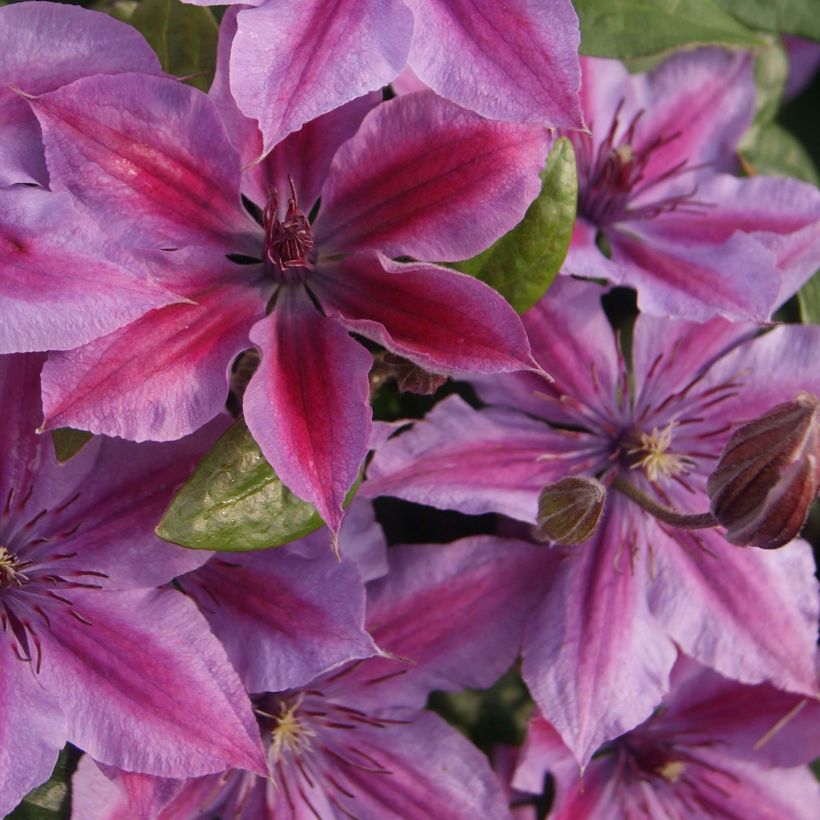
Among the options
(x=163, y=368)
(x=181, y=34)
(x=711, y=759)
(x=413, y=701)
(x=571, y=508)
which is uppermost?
(x=181, y=34)

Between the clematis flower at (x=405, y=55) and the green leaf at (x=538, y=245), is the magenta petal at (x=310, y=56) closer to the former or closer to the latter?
the clematis flower at (x=405, y=55)

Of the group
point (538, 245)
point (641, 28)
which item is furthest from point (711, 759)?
point (641, 28)

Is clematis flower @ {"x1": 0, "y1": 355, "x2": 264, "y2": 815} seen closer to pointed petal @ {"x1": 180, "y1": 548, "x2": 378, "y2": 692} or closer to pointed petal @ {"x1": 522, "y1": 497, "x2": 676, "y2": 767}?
pointed petal @ {"x1": 180, "y1": 548, "x2": 378, "y2": 692}

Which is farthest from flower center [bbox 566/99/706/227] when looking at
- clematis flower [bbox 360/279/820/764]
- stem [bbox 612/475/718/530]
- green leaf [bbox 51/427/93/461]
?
green leaf [bbox 51/427/93/461]

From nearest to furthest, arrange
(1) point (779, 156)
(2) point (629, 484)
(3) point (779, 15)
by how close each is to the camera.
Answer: (2) point (629, 484)
(3) point (779, 15)
(1) point (779, 156)

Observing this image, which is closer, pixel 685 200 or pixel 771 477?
pixel 771 477

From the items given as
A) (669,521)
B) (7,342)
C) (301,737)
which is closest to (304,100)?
(7,342)

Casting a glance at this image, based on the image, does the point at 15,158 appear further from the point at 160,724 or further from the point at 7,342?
the point at 160,724

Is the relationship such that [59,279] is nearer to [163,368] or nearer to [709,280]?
[163,368]
